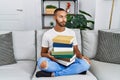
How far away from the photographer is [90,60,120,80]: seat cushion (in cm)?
172

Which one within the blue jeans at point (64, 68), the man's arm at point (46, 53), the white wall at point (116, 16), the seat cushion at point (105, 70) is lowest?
the seat cushion at point (105, 70)

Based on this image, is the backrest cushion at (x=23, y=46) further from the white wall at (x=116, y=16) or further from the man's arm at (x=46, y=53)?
the white wall at (x=116, y=16)

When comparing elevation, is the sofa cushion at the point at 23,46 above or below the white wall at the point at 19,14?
below

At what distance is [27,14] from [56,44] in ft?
9.51

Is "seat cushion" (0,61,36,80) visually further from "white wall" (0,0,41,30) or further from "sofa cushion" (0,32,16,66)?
"white wall" (0,0,41,30)

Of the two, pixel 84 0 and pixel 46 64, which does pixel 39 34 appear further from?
pixel 84 0

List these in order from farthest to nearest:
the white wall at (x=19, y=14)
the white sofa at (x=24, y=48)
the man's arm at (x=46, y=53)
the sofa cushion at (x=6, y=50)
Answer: the white wall at (x=19, y=14)
the white sofa at (x=24, y=48)
the sofa cushion at (x=6, y=50)
the man's arm at (x=46, y=53)

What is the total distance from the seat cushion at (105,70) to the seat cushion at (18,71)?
0.64 metres

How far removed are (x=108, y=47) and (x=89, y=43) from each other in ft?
0.75

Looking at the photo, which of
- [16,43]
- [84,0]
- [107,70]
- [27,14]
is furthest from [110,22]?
[27,14]

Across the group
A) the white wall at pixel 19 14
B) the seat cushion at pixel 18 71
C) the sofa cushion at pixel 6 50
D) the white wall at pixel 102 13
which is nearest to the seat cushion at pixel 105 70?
the seat cushion at pixel 18 71

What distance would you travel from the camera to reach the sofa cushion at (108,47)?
6.69ft

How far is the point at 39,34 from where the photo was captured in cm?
211

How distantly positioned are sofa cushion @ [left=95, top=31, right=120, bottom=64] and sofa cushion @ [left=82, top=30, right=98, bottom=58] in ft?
0.20
